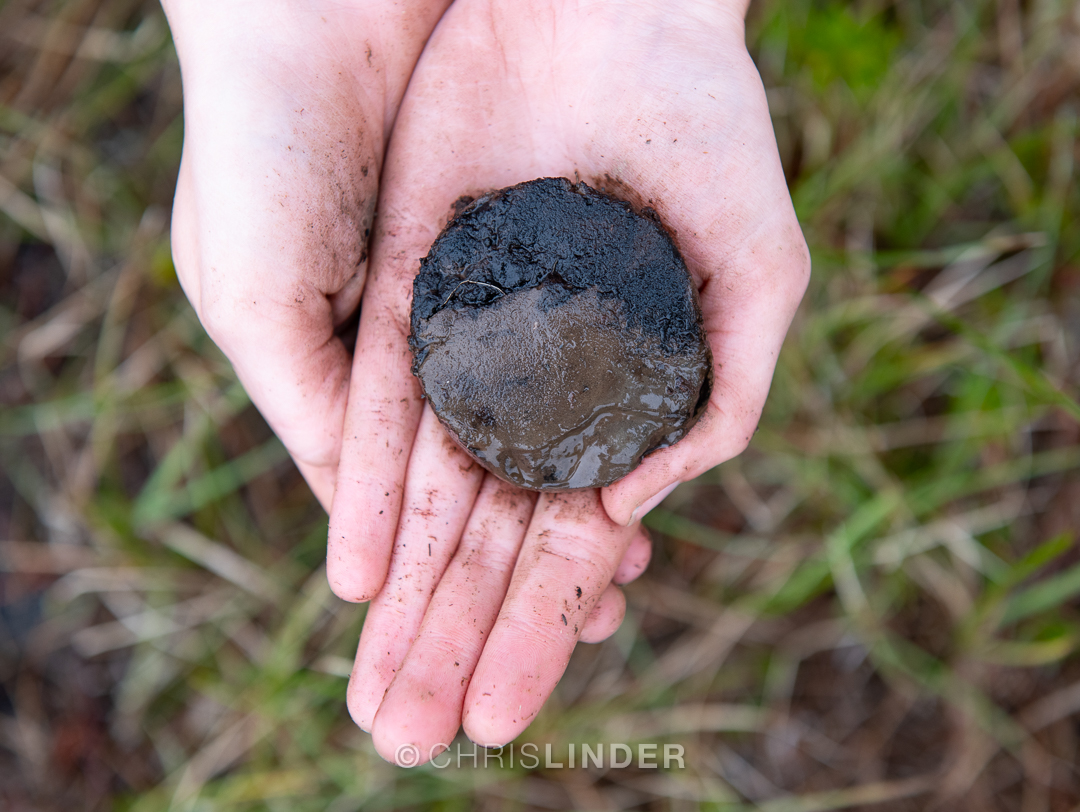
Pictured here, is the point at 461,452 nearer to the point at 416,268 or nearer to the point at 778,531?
the point at 416,268

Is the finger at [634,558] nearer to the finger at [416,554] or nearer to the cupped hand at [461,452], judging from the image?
the cupped hand at [461,452]

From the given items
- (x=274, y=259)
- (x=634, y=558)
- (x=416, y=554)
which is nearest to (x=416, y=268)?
(x=274, y=259)

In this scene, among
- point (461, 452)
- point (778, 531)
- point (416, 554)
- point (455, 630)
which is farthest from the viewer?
point (778, 531)

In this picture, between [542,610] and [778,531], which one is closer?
[542,610]

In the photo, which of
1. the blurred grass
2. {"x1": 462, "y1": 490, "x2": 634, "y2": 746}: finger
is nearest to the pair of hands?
{"x1": 462, "y1": 490, "x2": 634, "y2": 746}: finger

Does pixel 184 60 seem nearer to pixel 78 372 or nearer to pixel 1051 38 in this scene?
pixel 78 372

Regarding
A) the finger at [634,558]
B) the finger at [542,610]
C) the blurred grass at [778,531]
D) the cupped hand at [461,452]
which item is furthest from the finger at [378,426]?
the blurred grass at [778,531]
